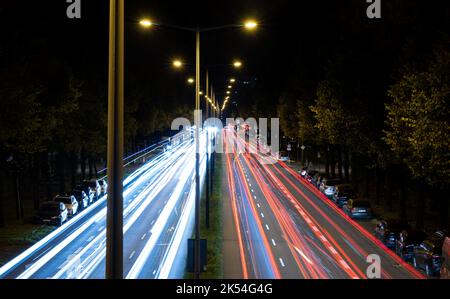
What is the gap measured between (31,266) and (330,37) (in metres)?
42.4

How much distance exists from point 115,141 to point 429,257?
20957 millimetres

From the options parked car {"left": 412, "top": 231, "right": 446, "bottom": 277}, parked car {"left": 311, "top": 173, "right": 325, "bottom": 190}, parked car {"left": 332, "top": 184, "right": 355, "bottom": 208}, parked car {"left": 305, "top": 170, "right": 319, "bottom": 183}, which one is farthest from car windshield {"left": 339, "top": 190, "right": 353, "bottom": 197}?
parked car {"left": 412, "top": 231, "right": 446, "bottom": 277}

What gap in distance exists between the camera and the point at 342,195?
47.9 m

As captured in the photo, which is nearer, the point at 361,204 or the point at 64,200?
the point at 64,200

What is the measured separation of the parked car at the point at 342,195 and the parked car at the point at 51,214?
2205 cm

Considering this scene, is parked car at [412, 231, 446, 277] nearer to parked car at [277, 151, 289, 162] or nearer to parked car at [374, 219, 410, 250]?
parked car at [374, 219, 410, 250]

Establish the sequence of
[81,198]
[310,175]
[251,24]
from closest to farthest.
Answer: [251,24] → [81,198] → [310,175]

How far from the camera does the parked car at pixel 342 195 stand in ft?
156

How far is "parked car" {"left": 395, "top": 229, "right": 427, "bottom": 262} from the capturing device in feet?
95.2

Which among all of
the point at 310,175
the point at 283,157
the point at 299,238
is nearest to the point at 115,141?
the point at 299,238

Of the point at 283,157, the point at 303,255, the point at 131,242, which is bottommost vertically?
the point at 303,255

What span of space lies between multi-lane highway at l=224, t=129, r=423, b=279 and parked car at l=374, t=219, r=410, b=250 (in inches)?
17.2

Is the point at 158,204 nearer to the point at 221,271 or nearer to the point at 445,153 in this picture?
the point at 221,271

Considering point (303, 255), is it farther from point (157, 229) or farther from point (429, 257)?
point (157, 229)
